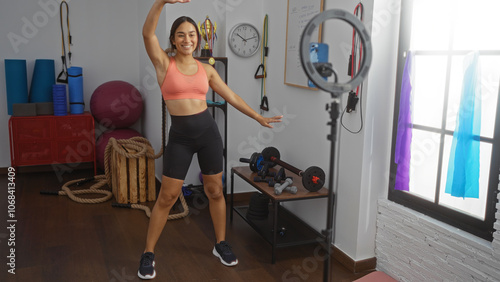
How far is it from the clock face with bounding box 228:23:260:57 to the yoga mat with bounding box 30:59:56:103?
2.22 metres

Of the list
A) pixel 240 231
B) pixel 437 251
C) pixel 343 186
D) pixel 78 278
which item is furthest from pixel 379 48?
pixel 78 278

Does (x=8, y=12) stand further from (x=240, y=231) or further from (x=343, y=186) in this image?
(x=343, y=186)

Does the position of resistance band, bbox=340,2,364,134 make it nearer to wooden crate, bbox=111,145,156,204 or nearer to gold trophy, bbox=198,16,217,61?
gold trophy, bbox=198,16,217,61

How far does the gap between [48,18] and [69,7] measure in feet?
0.87

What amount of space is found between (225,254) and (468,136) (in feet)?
5.44

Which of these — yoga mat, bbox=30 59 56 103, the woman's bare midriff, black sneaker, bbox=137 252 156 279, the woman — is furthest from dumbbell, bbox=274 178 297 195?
yoga mat, bbox=30 59 56 103

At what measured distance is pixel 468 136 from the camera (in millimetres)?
2277

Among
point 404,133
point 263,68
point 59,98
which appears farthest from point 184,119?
point 59,98

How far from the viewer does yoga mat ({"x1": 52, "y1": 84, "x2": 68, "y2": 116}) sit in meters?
4.80

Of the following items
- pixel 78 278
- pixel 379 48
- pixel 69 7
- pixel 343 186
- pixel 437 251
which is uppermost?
pixel 69 7

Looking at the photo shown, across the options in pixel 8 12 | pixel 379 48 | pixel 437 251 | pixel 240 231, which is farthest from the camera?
pixel 8 12

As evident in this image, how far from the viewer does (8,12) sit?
16.2ft

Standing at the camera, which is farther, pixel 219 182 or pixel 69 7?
pixel 69 7

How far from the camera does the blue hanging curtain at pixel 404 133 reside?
8.70ft
